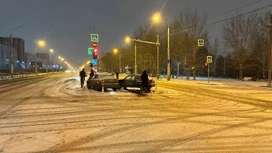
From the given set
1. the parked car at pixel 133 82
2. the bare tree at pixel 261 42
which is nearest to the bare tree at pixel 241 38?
the bare tree at pixel 261 42

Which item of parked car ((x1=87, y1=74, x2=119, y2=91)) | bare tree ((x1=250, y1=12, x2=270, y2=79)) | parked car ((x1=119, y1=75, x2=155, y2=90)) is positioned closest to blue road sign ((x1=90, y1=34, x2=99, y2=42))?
parked car ((x1=119, y1=75, x2=155, y2=90))

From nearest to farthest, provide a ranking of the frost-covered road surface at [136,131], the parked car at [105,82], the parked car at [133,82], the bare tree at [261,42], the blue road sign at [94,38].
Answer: the frost-covered road surface at [136,131], the parked car at [105,82], the parked car at [133,82], the blue road sign at [94,38], the bare tree at [261,42]


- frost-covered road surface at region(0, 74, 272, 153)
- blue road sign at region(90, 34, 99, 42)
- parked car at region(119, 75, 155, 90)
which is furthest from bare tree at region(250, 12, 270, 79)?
frost-covered road surface at region(0, 74, 272, 153)

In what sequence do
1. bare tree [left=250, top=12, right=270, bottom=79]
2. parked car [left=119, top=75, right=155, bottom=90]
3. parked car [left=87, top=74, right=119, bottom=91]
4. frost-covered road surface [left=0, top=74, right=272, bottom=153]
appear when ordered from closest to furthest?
frost-covered road surface [left=0, top=74, right=272, bottom=153] < parked car [left=87, top=74, right=119, bottom=91] < parked car [left=119, top=75, right=155, bottom=90] < bare tree [left=250, top=12, right=270, bottom=79]

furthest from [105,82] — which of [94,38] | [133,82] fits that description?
[94,38]

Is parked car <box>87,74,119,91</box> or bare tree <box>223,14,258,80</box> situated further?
bare tree <box>223,14,258,80</box>

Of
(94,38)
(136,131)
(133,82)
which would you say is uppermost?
(94,38)

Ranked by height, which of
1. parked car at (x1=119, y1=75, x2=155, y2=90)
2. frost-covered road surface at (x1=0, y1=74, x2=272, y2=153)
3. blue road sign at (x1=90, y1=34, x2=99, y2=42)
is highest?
blue road sign at (x1=90, y1=34, x2=99, y2=42)

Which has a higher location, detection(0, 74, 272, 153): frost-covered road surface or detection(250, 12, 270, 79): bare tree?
detection(250, 12, 270, 79): bare tree

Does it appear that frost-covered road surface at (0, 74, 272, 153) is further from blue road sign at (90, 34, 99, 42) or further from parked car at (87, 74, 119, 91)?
blue road sign at (90, 34, 99, 42)

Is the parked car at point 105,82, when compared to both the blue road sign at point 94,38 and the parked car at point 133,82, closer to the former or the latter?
the parked car at point 133,82

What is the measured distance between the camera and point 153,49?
203 feet

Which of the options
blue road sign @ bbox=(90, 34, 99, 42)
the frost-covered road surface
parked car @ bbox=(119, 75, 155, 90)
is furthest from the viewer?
blue road sign @ bbox=(90, 34, 99, 42)

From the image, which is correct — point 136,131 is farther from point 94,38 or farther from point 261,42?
point 261,42
